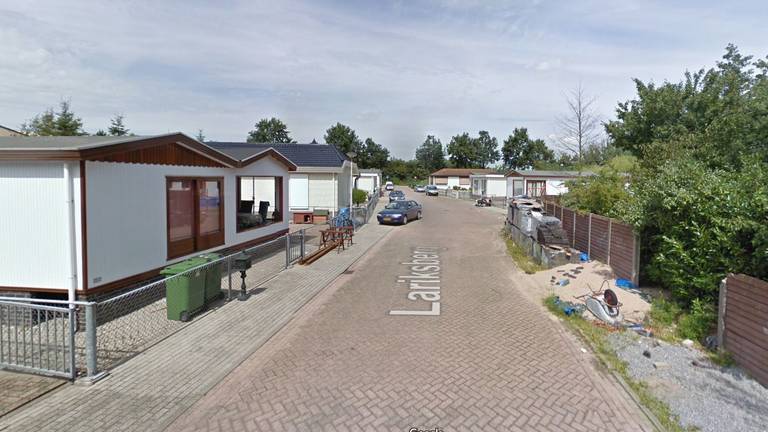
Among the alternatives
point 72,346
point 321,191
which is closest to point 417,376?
point 72,346

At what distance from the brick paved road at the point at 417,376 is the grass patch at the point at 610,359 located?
8.2 inches

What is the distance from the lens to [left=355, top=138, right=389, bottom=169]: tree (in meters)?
95.9

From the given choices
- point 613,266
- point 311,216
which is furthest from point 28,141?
point 311,216

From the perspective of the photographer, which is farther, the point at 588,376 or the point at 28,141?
the point at 28,141

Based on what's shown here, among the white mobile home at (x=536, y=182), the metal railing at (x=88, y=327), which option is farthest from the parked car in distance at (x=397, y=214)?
the white mobile home at (x=536, y=182)

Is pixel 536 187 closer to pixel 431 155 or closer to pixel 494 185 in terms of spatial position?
pixel 494 185

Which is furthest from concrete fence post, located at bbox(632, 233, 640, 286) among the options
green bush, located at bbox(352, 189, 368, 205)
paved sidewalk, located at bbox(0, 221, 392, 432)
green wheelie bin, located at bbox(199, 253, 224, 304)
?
green bush, located at bbox(352, 189, 368, 205)

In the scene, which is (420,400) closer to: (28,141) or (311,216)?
(28,141)

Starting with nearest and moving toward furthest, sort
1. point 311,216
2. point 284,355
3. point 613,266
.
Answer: point 284,355 → point 613,266 → point 311,216

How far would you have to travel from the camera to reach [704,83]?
21922 mm

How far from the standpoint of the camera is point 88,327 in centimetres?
550

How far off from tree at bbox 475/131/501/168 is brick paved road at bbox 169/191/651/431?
10264 cm

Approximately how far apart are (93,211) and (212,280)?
2.34 metres

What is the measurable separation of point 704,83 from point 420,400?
2404cm
